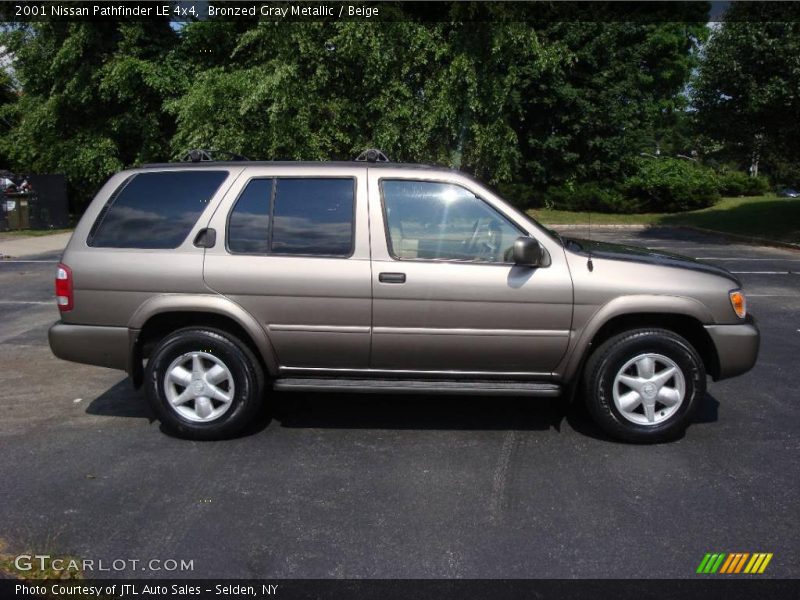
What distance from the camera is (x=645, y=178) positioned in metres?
31.6

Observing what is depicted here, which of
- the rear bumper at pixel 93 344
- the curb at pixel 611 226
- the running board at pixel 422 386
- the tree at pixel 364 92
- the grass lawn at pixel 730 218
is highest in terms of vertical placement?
the tree at pixel 364 92

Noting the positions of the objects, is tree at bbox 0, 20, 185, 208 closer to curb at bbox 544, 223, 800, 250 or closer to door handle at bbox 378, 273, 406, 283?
curb at bbox 544, 223, 800, 250

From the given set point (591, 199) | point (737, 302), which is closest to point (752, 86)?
point (591, 199)

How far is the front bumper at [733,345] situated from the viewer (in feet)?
16.1

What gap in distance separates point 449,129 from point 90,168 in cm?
1268

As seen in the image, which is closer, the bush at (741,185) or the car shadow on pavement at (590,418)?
the car shadow on pavement at (590,418)

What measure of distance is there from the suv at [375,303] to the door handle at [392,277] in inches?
0.6

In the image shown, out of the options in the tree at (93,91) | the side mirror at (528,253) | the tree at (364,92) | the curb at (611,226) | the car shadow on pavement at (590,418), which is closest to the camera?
the side mirror at (528,253)

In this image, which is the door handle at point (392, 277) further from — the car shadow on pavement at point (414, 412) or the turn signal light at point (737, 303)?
the turn signal light at point (737, 303)

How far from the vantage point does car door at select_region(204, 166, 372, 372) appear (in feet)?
16.0

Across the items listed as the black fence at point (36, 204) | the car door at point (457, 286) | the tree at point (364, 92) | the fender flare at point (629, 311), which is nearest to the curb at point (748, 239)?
the tree at point (364, 92)

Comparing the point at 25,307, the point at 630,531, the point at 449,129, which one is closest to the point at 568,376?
the point at 630,531

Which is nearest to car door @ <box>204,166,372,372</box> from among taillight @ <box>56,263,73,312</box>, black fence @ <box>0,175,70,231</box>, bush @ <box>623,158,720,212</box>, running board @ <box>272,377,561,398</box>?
running board @ <box>272,377,561,398</box>
